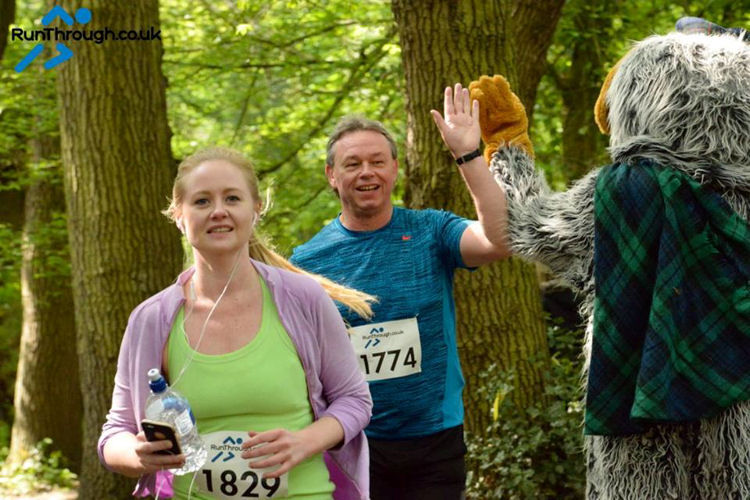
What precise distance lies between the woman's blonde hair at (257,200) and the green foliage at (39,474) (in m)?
7.64

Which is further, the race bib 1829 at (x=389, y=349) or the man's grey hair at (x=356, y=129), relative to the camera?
the man's grey hair at (x=356, y=129)

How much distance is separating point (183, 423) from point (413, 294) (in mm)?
1372

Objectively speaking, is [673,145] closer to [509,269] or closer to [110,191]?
[509,269]

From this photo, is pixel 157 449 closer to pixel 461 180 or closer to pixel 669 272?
pixel 669 272

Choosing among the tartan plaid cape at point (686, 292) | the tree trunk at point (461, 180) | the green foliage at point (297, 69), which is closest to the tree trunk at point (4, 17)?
the tree trunk at point (461, 180)

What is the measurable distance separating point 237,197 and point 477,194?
2.65 ft

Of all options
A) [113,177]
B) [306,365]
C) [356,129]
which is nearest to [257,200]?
[306,365]

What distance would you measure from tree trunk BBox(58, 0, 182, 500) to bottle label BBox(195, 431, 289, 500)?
4403 millimetres

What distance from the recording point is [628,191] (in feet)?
8.73

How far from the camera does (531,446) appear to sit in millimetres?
5410

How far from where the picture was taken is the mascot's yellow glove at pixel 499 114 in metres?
3.24

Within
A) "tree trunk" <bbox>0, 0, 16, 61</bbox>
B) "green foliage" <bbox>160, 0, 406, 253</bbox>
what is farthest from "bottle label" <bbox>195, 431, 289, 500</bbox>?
"green foliage" <bbox>160, 0, 406, 253</bbox>

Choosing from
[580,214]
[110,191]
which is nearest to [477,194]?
[580,214]

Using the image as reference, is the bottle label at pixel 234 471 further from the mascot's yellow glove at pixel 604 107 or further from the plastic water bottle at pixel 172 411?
the mascot's yellow glove at pixel 604 107
